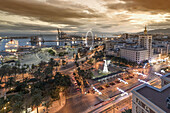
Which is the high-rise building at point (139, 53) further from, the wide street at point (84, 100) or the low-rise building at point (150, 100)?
the low-rise building at point (150, 100)

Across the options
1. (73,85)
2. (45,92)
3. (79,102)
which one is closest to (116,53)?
(73,85)

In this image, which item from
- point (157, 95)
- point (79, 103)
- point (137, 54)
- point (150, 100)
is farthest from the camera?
point (137, 54)

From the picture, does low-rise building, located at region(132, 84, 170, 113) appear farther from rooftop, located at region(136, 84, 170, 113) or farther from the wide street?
the wide street

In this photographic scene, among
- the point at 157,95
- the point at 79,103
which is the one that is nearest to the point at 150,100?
the point at 157,95

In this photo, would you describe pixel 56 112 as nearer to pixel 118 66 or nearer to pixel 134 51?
pixel 118 66

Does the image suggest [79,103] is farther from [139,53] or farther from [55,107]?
[139,53]

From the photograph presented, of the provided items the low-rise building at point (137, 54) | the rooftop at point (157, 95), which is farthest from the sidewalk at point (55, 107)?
the low-rise building at point (137, 54)

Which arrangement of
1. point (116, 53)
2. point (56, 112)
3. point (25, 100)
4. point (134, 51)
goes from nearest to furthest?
point (25, 100) < point (56, 112) < point (134, 51) < point (116, 53)

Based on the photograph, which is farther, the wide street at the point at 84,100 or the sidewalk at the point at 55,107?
the wide street at the point at 84,100
